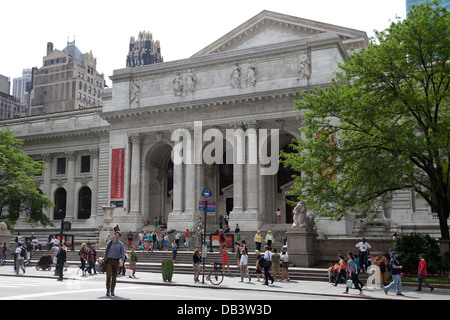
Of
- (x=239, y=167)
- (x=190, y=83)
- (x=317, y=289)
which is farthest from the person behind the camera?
(x=190, y=83)

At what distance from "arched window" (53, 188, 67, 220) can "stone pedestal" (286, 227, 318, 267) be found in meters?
40.1

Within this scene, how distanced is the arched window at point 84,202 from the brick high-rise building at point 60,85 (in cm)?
4912

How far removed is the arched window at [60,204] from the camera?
2384 inches

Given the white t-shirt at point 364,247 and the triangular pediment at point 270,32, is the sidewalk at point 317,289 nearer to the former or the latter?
the white t-shirt at point 364,247

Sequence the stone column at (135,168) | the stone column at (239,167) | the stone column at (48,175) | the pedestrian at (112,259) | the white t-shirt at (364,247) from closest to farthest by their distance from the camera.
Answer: the pedestrian at (112,259) < the white t-shirt at (364,247) < the stone column at (239,167) < the stone column at (135,168) < the stone column at (48,175)

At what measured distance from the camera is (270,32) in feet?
168

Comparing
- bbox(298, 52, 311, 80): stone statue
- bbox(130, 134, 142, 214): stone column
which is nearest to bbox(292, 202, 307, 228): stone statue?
bbox(298, 52, 311, 80): stone statue

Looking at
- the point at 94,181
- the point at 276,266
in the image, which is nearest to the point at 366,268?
the point at 276,266

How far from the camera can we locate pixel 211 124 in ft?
152

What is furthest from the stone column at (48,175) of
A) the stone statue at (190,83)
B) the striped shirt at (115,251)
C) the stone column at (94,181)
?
the striped shirt at (115,251)

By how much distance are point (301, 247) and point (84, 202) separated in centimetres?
3840

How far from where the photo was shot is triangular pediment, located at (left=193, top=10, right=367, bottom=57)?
161ft

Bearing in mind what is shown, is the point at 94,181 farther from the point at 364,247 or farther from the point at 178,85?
the point at 364,247
